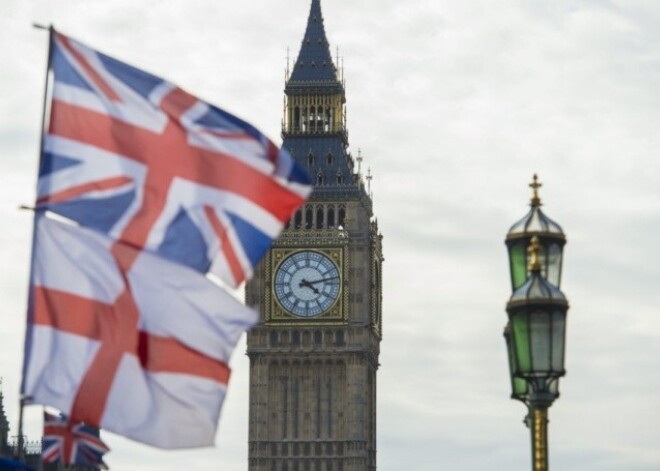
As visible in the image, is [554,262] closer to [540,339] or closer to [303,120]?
[540,339]

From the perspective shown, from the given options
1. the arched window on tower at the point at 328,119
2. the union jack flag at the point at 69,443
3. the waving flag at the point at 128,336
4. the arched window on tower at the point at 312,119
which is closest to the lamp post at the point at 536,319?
the waving flag at the point at 128,336

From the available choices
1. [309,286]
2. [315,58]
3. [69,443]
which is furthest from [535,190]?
[315,58]

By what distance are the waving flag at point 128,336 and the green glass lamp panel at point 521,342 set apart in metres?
4.08

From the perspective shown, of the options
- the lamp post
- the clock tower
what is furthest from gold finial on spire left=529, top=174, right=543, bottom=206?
the clock tower

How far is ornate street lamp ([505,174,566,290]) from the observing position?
2127 centimetres

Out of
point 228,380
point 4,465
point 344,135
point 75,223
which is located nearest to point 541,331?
point 228,380

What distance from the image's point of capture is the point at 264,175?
2414 cm

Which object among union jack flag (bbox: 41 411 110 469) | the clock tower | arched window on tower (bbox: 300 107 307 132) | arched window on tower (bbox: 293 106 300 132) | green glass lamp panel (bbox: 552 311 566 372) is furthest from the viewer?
arched window on tower (bbox: 300 107 307 132)

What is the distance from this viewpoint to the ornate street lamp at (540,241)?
21266mm

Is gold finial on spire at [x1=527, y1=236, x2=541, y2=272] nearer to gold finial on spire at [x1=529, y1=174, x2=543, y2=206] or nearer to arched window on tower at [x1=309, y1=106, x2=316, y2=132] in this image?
gold finial on spire at [x1=529, y1=174, x2=543, y2=206]

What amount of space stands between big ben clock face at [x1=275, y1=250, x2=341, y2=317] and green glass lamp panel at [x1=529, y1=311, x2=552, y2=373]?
3652 inches

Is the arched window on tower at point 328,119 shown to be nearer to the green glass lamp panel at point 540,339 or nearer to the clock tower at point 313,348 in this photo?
the clock tower at point 313,348

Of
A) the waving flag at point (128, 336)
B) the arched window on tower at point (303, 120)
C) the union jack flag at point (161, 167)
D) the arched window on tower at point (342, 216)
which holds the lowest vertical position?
the waving flag at point (128, 336)

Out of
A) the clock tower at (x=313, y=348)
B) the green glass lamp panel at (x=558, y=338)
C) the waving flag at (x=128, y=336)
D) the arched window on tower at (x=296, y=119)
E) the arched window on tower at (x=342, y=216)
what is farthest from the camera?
the arched window on tower at (x=296, y=119)
